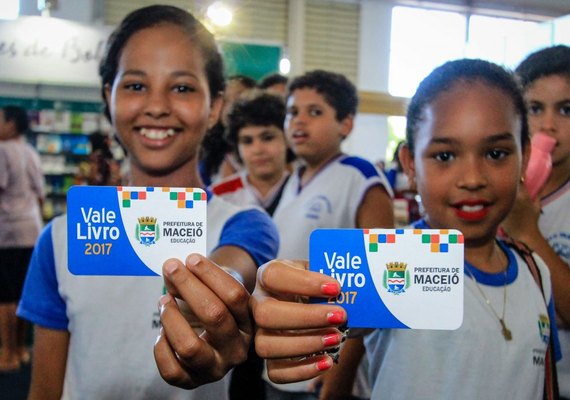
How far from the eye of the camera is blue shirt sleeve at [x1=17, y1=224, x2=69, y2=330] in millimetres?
1218

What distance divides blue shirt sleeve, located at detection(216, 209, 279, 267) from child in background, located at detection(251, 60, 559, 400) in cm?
26

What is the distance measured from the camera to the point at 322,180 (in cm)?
231

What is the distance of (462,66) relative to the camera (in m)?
1.23

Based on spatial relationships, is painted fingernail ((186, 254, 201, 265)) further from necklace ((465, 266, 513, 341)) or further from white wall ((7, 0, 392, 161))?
white wall ((7, 0, 392, 161))

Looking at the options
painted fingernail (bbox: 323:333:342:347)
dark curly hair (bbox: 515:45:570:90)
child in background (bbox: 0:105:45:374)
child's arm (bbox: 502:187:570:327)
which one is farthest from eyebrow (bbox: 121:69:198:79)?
child in background (bbox: 0:105:45:374)


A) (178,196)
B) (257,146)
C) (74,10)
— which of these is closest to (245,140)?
(257,146)

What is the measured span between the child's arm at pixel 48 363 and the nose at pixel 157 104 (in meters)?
0.48

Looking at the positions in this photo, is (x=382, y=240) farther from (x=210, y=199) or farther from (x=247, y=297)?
(x=210, y=199)

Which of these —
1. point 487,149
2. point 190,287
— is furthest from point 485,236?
point 190,287

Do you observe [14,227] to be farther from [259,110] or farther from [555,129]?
[555,129]

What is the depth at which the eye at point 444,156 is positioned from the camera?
1.15 metres

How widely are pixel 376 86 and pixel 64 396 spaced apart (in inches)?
354

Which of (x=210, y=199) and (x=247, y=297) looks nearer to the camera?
(x=247, y=297)

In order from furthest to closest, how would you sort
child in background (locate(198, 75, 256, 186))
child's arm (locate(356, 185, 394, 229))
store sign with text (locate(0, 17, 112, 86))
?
1. store sign with text (locate(0, 17, 112, 86))
2. child in background (locate(198, 75, 256, 186))
3. child's arm (locate(356, 185, 394, 229))
